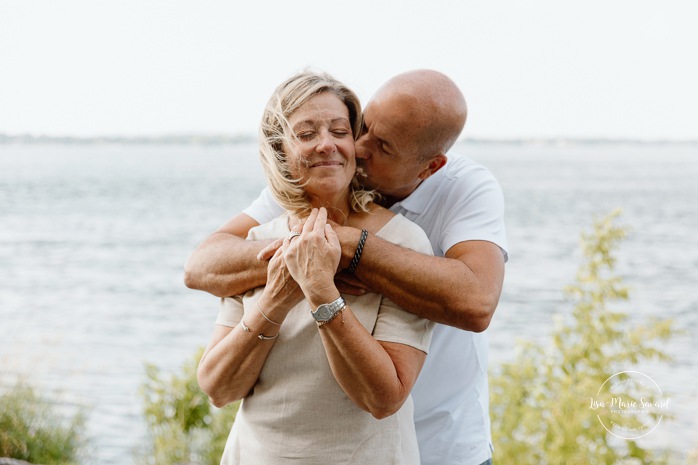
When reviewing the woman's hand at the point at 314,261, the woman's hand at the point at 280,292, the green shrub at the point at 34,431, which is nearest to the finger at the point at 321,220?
the woman's hand at the point at 314,261

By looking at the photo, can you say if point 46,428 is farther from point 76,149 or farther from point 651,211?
point 76,149

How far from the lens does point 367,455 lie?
1.92m

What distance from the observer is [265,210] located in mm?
2402

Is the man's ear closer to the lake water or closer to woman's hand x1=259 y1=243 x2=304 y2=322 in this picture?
woman's hand x1=259 y1=243 x2=304 y2=322

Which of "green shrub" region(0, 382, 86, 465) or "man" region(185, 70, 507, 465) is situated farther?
"green shrub" region(0, 382, 86, 465)

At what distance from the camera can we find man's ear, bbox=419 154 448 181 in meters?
2.22

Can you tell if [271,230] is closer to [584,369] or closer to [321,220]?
[321,220]

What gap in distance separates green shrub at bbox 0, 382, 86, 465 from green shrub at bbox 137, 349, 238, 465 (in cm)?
117

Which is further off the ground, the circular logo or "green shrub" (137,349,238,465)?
the circular logo

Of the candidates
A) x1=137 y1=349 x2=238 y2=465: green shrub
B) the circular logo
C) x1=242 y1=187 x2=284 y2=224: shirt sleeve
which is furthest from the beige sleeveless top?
x1=137 y1=349 x2=238 y2=465: green shrub

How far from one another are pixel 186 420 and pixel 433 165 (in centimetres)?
421

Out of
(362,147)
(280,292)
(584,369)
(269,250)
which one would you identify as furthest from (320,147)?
(584,369)

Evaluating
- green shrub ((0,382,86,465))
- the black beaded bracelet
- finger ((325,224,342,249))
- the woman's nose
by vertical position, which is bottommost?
green shrub ((0,382,86,465))

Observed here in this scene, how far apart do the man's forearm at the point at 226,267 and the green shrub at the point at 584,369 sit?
2.94m
